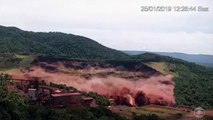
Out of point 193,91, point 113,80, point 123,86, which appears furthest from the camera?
point 113,80

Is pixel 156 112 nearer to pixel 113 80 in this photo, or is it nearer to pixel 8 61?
pixel 113 80

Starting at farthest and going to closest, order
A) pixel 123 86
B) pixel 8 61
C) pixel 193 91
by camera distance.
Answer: pixel 8 61, pixel 193 91, pixel 123 86

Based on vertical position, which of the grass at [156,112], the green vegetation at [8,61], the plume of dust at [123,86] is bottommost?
the grass at [156,112]

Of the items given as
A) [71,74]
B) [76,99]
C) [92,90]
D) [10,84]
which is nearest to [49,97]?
[76,99]

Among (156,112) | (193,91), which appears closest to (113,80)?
(193,91)

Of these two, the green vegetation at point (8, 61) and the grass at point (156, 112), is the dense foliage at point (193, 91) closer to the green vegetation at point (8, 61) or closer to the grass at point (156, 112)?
the grass at point (156, 112)

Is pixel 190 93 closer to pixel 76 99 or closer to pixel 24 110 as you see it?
pixel 76 99

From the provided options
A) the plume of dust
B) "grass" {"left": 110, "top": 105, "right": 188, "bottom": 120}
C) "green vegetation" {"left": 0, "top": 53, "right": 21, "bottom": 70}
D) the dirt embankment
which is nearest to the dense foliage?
the plume of dust

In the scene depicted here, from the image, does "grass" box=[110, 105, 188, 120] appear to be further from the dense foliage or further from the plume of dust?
the dense foliage

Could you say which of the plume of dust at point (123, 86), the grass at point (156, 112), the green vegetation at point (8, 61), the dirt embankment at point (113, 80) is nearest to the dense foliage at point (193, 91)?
the plume of dust at point (123, 86)
